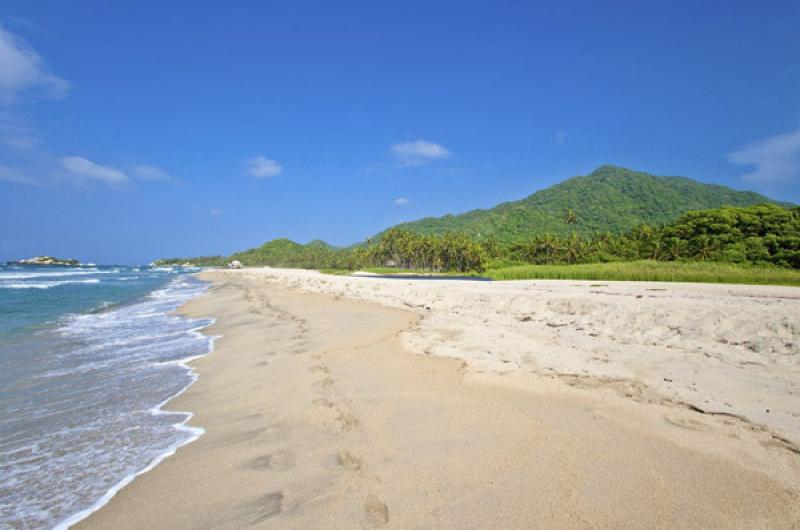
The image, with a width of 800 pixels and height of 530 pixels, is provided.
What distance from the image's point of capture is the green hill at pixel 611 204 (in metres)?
123

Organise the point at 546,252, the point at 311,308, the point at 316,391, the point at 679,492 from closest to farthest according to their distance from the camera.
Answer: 1. the point at 679,492
2. the point at 316,391
3. the point at 311,308
4. the point at 546,252

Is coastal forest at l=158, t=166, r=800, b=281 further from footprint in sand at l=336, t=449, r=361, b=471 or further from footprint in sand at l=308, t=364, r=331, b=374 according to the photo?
footprint in sand at l=336, t=449, r=361, b=471

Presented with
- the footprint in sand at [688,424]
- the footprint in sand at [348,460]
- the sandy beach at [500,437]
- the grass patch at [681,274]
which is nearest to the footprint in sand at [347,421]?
A: the sandy beach at [500,437]

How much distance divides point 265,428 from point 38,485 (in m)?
2.29

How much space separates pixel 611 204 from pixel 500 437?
15298 cm

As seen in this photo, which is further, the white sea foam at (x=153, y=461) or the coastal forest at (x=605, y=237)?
the coastal forest at (x=605, y=237)

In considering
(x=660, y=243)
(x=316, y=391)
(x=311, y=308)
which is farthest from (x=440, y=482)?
(x=660, y=243)

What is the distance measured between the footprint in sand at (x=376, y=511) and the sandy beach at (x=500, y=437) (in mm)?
12

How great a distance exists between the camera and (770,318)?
8328mm

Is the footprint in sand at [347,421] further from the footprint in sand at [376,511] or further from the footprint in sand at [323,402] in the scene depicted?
the footprint in sand at [376,511]

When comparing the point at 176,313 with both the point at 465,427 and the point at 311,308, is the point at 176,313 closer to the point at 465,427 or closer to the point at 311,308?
the point at 311,308

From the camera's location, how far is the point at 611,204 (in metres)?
135

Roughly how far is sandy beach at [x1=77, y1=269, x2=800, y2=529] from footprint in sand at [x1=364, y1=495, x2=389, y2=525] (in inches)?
0.5

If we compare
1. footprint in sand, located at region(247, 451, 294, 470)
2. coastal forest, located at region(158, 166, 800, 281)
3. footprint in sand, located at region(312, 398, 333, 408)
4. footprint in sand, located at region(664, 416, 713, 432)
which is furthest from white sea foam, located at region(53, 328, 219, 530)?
coastal forest, located at region(158, 166, 800, 281)
